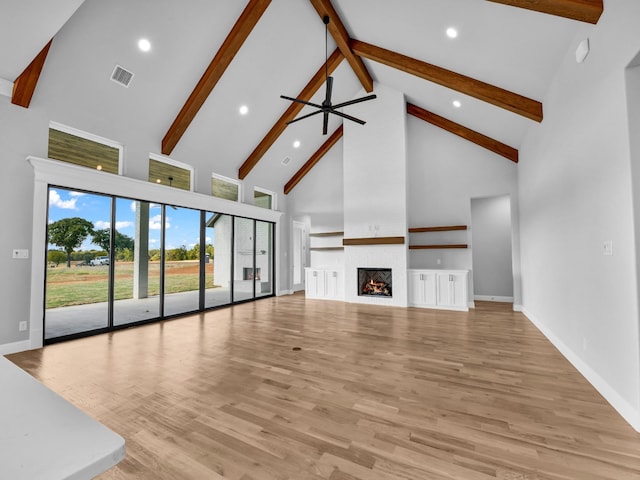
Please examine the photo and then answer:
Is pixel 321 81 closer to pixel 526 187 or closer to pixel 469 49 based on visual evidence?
pixel 469 49

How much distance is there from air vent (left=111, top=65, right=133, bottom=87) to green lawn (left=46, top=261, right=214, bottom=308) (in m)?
2.79

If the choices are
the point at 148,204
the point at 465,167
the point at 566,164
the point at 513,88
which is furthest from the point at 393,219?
the point at 148,204

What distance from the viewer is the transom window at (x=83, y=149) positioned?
14.0 feet

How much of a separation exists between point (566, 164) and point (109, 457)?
440cm

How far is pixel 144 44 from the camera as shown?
4203 mm

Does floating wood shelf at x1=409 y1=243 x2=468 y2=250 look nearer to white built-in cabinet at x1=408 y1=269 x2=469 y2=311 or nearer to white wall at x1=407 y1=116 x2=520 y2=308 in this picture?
Answer: white wall at x1=407 y1=116 x2=520 y2=308

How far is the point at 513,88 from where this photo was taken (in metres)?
4.33

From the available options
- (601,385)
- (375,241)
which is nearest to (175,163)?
(375,241)

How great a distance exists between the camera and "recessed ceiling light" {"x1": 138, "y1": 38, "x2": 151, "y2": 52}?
13.6ft

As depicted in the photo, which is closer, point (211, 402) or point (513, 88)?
point (211, 402)

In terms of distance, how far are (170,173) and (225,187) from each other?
1474 mm

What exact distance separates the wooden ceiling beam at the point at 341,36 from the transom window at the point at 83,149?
13.2 feet

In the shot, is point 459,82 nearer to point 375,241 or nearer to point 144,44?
point 375,241

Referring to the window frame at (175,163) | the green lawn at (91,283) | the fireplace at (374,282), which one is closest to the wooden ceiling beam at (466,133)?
the fireplace at (374,282)
